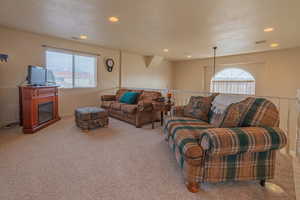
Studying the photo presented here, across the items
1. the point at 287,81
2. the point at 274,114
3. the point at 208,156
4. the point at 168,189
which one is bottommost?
the point at 168,189

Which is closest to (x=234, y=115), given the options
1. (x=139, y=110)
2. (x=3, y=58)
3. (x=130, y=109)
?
(x=139, y=110)

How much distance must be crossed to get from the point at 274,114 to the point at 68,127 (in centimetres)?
369

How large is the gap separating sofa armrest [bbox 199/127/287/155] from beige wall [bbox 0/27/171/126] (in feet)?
14.0

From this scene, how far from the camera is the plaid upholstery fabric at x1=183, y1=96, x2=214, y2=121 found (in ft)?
8.11

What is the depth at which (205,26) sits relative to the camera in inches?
123

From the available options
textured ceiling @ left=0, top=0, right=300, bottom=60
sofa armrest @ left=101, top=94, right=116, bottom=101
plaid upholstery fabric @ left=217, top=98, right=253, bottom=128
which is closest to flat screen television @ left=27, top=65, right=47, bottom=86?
textured ceiling @ left=0, top=0, right=300, bottom=60

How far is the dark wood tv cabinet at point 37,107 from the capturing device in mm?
3018

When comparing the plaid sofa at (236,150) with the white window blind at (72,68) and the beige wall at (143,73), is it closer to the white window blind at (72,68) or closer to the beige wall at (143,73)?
the white window blind at (72,68)

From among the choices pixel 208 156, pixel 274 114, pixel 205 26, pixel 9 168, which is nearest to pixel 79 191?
pixel 9 168

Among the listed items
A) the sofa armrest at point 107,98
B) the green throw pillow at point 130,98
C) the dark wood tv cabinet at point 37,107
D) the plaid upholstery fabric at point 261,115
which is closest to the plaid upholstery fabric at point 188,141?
the plaid upholstery fabric at point 261,115

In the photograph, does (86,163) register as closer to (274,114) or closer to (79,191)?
(79,191)

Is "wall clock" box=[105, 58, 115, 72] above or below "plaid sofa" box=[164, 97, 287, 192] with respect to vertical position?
above

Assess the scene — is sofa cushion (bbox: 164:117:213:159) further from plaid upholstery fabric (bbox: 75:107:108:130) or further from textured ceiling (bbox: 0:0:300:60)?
plaid upholstery fabric (bbox: 75:107:108:130)

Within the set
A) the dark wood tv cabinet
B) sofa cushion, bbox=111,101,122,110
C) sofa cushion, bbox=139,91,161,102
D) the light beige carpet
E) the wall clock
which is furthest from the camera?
the wall clock
